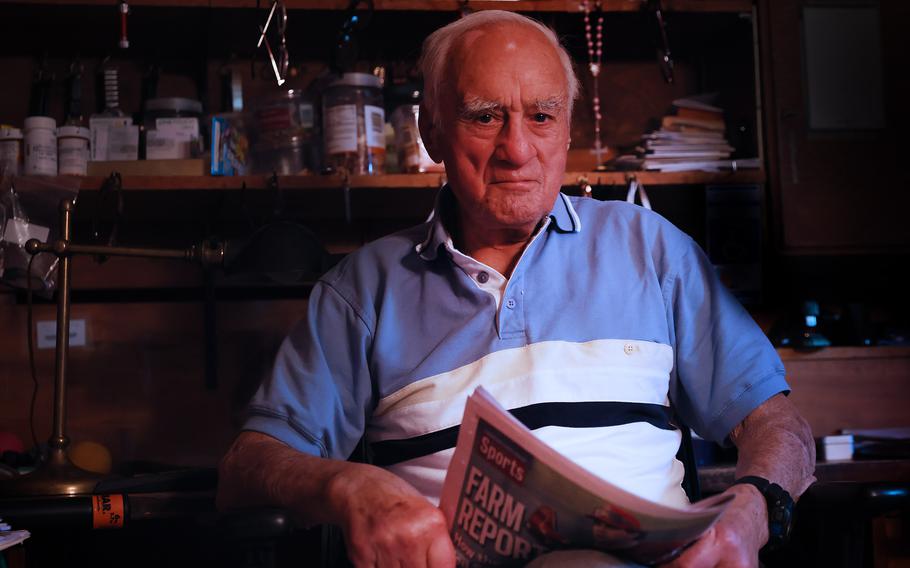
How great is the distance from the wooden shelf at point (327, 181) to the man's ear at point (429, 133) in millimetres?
443

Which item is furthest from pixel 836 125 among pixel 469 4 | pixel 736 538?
pixel 736 538

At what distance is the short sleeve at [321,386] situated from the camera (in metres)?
1.22

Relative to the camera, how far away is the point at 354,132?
1908mm

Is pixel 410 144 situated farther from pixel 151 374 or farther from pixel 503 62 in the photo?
pixel 151 374

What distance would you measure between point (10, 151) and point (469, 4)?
1055 millimetres

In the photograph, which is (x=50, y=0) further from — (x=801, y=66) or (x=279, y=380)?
(x=801, y=66)

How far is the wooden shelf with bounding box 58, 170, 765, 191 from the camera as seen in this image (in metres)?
1.85

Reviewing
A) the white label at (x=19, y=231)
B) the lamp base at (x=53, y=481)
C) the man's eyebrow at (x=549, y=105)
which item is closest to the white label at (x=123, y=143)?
the white label at (x=19, y=231)

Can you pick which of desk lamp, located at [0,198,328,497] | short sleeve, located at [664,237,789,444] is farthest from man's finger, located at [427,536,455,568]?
desk lamp, located at [0,198,328,497]

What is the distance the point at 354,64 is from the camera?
84.3 inches

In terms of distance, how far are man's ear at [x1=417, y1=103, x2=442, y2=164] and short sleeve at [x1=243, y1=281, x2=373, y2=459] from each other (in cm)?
28

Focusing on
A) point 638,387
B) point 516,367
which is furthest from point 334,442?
point 638,387

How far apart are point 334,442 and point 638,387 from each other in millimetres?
442

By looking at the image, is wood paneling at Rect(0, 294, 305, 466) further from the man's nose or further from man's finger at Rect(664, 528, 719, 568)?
man's finger at Rect(664, 528, 719, 568)
